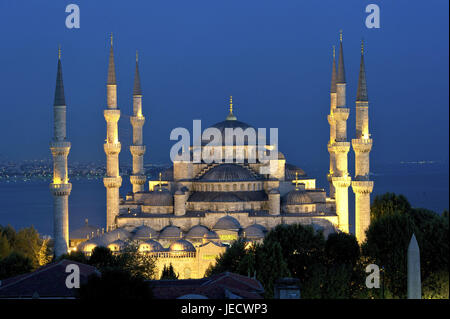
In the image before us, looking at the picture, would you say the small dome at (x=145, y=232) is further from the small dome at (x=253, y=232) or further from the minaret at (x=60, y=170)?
the small dome at (x=253, y=232)

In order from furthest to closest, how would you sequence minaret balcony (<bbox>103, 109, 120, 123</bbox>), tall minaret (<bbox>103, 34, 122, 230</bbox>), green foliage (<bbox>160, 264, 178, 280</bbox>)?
minaret balcony (<bbox>103, 109, 120, 123</bbox>) → tall minaret (<bbox>103, 34, 122, 230</bbox>) → green foliage (<bbox>160, 264, 178, 280</bbox>)

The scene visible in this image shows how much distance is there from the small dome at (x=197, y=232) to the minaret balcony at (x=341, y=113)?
7.88 meters

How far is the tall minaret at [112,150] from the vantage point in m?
32.7

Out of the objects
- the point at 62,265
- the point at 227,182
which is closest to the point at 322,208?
the point at 227,182

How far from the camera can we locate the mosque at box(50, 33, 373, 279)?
95.2 ft

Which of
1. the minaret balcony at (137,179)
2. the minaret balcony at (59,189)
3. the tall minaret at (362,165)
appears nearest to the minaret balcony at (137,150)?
the minaret balcony at (137,179)

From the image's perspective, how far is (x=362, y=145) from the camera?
101ft

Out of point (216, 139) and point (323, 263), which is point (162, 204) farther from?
point (323, 263)

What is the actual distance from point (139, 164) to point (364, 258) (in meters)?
16.0

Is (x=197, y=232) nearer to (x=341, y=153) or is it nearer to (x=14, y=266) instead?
(x=341, y=153)

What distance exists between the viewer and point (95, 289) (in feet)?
50.0

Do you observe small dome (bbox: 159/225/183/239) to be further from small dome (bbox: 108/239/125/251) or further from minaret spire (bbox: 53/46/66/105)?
minaret spire (bbox: 53/46/66/105)

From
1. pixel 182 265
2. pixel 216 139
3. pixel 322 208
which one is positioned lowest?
pixel 182 265

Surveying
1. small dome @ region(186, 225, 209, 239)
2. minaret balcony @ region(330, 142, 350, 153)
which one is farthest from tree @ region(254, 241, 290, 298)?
minaret balcony @ region(330, 142, 350, 153)
